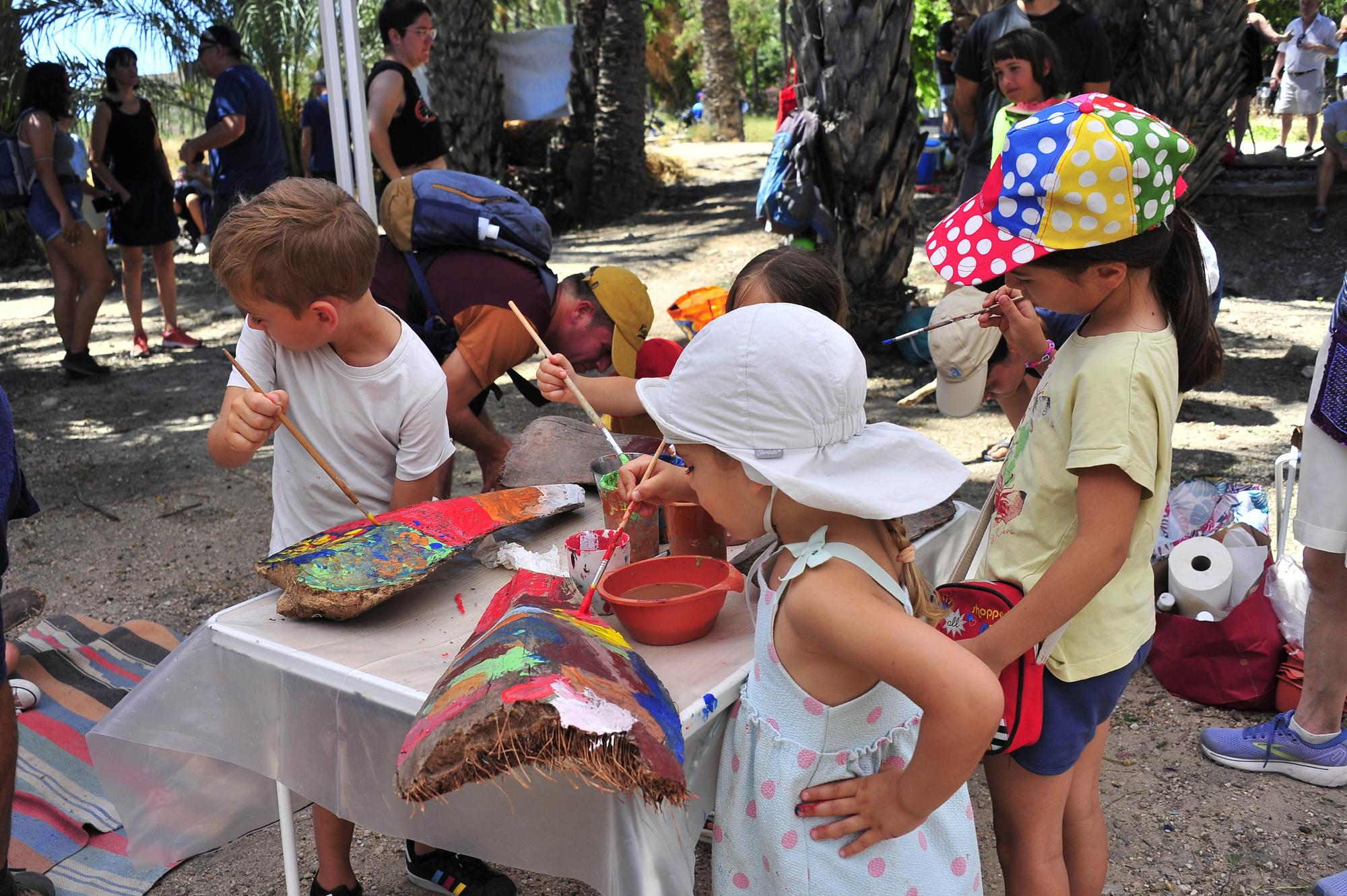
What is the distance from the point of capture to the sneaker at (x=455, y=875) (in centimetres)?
226

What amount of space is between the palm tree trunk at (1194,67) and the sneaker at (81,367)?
6.85 m

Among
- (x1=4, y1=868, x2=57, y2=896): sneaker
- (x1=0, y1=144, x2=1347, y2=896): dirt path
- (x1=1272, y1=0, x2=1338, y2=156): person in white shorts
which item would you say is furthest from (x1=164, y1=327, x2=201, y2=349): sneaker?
(x1=1272, y1=0, x2=1338, y2=156): person in white shorts

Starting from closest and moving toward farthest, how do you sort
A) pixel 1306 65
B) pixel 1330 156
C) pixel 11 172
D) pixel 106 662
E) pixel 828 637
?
pixel 828 637 → pixel 106 662 → pixel 11 172 → pixel 1330 156 → pixel 1306 65

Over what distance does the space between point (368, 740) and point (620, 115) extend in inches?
389

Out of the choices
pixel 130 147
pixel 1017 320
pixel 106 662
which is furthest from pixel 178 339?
pixel 1017 320

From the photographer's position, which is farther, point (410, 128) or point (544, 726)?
point (410, 128)

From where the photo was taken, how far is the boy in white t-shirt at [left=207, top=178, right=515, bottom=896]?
74.8 inches

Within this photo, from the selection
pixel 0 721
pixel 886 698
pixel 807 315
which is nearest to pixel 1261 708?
pixel 886 698

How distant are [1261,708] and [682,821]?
2.21 meters

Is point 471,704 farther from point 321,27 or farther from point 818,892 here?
point 321,27

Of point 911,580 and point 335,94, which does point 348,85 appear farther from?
point 911,580

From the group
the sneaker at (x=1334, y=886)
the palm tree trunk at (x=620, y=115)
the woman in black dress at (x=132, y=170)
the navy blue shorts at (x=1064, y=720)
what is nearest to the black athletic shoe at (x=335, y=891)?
the navy blue shorts at (x=1064, y=720)

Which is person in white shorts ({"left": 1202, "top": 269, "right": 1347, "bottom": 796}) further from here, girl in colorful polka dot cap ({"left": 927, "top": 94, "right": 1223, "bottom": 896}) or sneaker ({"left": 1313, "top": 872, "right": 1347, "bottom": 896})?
girl in colorful polka dot cap ({"left": 927, "top": 94, "right": 1223, "bottom": 896})

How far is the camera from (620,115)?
10680 millimetres
